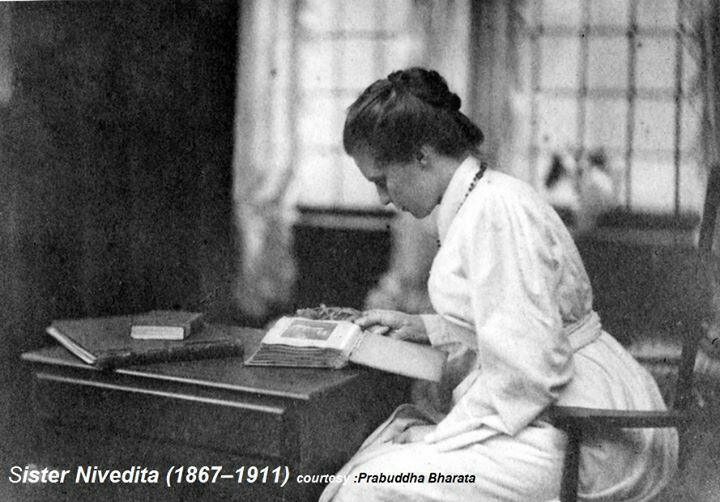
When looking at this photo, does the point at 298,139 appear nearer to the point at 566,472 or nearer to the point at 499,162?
the point at 499,162

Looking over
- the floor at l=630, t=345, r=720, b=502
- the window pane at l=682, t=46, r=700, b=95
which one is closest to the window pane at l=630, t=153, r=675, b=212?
the window pane at l=682, t=46, r=700, b=95

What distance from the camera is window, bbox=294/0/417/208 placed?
6.50ft

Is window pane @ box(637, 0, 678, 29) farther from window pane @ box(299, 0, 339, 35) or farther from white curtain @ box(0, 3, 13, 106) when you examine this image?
white curtain @ box(0, 3, 13, 106)

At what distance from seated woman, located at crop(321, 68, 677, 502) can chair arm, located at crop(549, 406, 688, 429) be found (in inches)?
2.4

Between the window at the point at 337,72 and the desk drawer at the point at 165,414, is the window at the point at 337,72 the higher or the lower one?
the higher one

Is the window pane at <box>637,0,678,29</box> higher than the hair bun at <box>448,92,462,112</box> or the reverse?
higher

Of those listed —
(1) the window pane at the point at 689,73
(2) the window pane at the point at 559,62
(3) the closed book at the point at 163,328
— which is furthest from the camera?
(2) the window pane at the point at 559,62

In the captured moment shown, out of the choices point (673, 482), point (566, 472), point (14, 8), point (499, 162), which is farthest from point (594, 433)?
point (14, 8)

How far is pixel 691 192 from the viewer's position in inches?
71.8

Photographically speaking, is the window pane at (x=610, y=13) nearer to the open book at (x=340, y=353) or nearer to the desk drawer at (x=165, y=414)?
the open book at (x=340, y=353)

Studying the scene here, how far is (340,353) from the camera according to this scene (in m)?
1.41

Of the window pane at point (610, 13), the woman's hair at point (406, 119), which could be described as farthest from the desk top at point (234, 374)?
the window pane at point (610, 13)

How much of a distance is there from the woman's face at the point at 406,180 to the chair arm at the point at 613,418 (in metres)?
0.48

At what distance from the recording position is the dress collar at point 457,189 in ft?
4.66
